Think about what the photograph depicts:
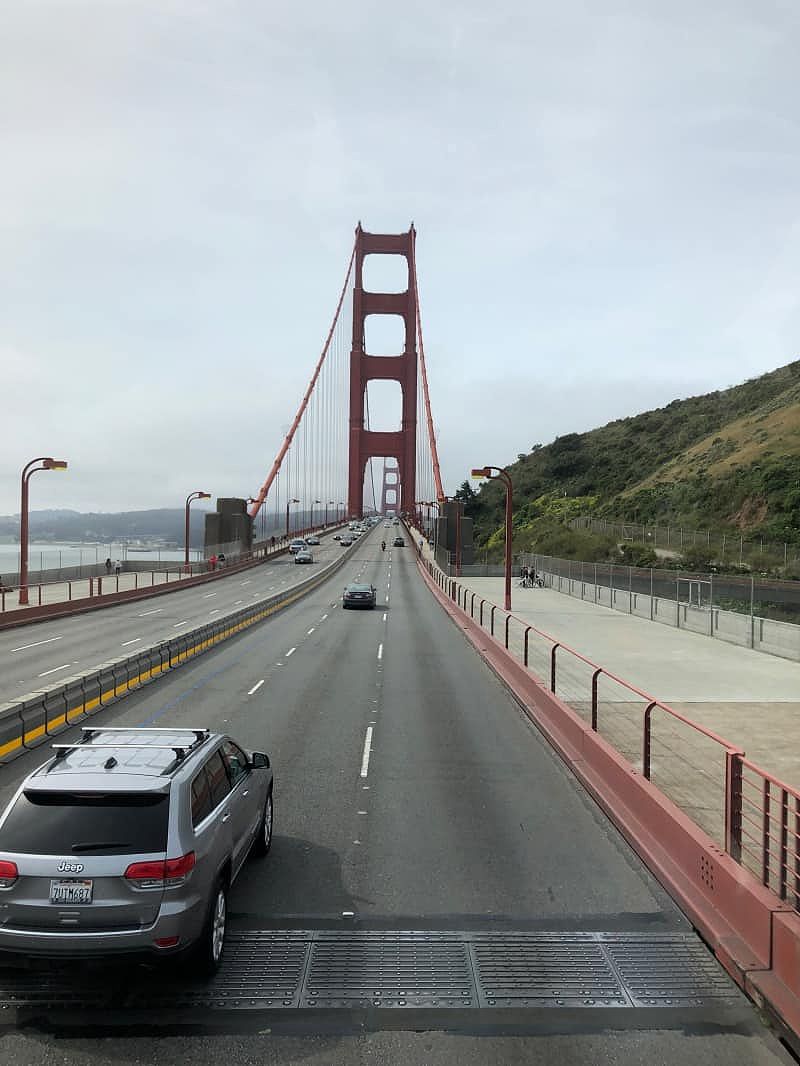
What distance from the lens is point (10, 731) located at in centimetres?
1152

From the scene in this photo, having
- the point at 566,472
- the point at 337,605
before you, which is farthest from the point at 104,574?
the point at 566,472

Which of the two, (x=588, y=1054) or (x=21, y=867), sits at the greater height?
(x=21, y=867)

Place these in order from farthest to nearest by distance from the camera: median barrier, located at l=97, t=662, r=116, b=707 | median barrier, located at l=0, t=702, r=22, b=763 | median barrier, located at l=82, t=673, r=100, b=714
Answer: median barrier, located at l=97, t=662, r=116, b=707 < median barrier, located at l=82, t=673, r=100, b=714 < median barrier, located at l=0, t=702, r=22, b=763

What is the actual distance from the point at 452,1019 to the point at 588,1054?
87 centimetres

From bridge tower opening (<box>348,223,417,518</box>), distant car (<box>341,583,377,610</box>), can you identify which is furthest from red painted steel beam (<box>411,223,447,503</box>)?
distant car (<box>341,583,377,610</box>)

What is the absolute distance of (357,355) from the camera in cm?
13975

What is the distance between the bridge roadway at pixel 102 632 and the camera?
1970cm

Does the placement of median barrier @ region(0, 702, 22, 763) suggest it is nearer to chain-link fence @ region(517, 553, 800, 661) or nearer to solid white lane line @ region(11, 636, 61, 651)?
solid white lane line @ region(11, 636, 61, 651)

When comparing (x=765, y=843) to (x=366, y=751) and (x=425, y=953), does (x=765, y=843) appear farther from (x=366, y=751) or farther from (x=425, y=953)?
(x=366, y=751)

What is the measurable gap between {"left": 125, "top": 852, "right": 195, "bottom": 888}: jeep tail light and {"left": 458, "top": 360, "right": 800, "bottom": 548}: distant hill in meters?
53.6

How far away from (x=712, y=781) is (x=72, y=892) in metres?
6.29

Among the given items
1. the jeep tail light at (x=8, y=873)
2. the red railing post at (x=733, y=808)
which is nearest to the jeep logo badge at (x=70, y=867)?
the jeep tail light at (x=8, y=873)

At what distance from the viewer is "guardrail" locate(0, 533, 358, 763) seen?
11.7 m

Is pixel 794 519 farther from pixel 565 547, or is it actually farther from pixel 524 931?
pixel 524 931
